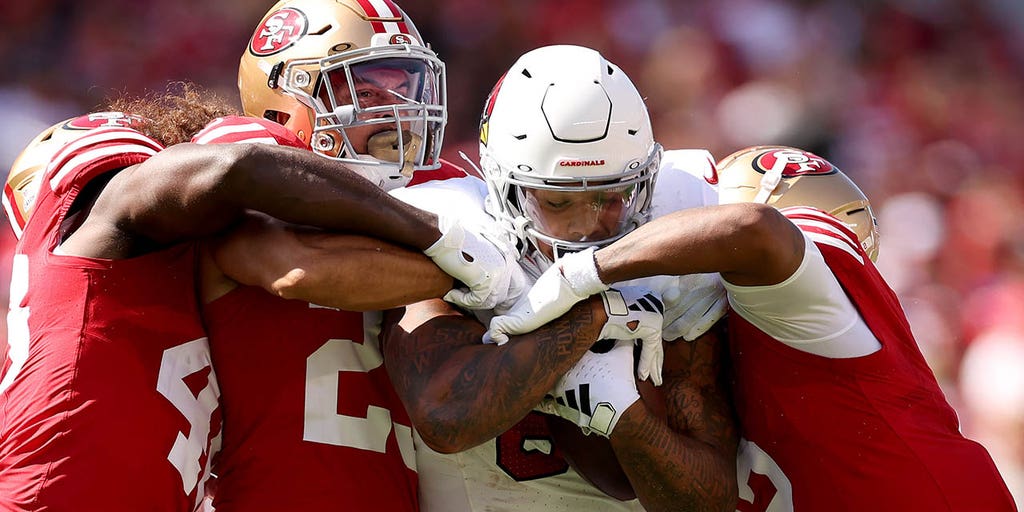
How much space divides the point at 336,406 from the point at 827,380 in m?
1.19

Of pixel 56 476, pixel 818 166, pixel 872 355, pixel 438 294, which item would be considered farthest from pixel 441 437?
pixel 818 166

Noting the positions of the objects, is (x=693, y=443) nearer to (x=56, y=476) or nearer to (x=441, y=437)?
(x=441, y=437)

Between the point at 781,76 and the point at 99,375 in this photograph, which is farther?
the point at 781,76

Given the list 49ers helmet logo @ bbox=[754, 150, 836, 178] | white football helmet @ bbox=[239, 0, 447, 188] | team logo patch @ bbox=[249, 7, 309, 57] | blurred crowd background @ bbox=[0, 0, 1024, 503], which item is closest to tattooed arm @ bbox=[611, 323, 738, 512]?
49ers helmet logo @ bbox=[754, 150, 836, 178]

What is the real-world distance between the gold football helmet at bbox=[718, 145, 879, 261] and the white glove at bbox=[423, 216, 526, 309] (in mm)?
954

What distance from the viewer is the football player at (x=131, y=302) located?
7.82 ft

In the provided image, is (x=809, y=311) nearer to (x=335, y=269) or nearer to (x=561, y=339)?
(x=561, y=339)

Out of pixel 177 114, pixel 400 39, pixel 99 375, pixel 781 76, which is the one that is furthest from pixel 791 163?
pixel 781 76

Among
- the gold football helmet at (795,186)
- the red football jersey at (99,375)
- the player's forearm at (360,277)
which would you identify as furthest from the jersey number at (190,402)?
the gold football helmet at (795,186)

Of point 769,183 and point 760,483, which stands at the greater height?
point 769,183

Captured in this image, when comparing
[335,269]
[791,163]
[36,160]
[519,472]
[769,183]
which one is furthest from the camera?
[791,163]

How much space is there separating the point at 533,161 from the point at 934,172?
4.25 metres

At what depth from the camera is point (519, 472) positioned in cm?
288

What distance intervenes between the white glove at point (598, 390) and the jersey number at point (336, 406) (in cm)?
49
